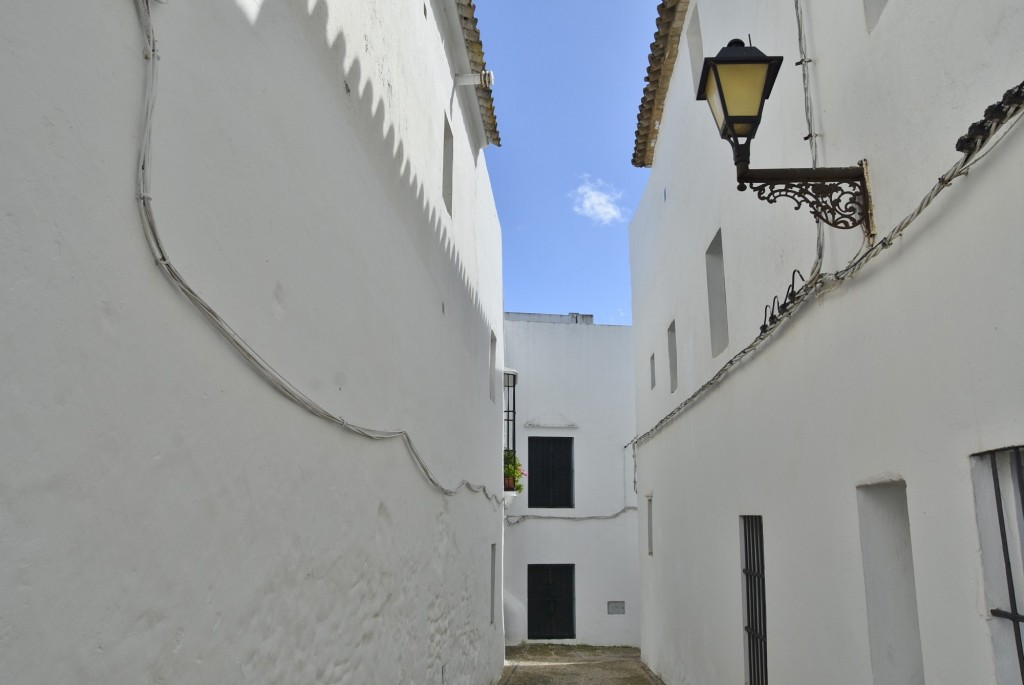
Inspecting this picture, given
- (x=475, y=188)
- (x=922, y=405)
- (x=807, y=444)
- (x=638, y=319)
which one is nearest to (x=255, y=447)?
(x=922, y=405)

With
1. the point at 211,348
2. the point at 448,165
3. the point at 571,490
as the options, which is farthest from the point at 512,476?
the point at 211,348

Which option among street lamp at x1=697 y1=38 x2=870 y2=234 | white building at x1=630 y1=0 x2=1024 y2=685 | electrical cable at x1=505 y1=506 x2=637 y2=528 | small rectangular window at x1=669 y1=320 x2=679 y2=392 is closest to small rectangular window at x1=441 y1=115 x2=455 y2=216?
white building at x1=630 y1=0 x2=1024 y2=685

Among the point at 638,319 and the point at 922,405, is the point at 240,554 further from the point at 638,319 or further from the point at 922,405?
the point at 638,319

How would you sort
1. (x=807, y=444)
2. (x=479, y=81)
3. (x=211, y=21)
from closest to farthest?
(x=211, y=21), (x=807, y=444), (x=479, y=81)

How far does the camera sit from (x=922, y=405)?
2.92m

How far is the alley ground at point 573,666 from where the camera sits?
913 cm

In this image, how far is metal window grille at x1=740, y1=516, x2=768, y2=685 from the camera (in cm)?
516

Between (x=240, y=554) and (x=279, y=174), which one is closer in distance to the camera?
(x=240, y=554)

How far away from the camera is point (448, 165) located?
21.9 feet

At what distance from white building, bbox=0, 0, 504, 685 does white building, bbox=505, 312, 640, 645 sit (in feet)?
32.0

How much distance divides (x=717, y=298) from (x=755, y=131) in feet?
11.1

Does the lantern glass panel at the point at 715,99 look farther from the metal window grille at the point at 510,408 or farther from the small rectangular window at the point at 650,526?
the metal window grille at the point at 510,408

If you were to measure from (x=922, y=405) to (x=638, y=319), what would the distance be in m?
8.14

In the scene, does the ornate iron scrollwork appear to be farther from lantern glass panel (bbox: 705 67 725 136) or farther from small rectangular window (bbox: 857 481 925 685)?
small rectangular window (bbox: 857 481 925 685)
